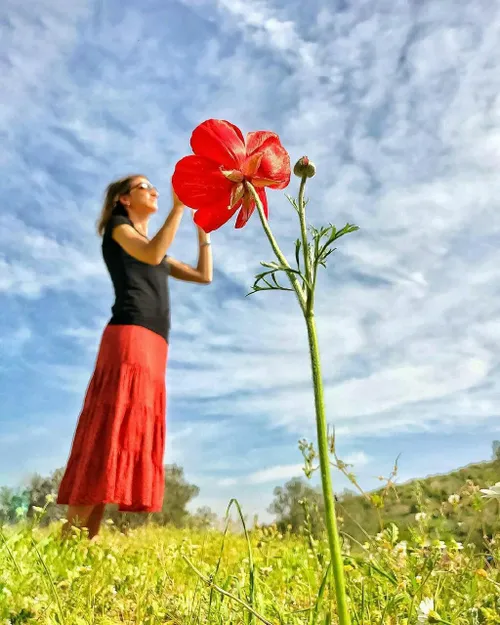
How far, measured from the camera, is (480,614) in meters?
1.76

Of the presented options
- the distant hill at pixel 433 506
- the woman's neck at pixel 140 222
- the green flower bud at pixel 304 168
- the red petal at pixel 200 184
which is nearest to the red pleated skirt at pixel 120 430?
the woman's neck at pixel 140 222

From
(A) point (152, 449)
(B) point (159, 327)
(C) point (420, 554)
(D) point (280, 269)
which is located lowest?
(C) point (420, 554)

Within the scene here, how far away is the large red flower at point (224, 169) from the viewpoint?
4.33 feet

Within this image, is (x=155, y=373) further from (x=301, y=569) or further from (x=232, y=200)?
(x=232, y=200)

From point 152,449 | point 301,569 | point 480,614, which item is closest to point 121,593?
point 301,569

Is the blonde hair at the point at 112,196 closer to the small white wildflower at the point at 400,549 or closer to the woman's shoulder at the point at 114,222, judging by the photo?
the woman's shoulder at the point at 114,222

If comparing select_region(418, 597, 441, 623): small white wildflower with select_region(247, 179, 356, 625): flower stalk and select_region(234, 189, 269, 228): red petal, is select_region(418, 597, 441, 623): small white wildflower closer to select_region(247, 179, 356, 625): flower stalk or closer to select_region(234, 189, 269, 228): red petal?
select_region(247, 179, 356, 625): flower stalk

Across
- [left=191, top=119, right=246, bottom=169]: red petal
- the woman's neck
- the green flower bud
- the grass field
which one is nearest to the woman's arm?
the woman's neck

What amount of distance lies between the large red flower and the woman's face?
345 cm

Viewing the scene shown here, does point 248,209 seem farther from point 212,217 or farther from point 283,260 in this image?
point 283,260

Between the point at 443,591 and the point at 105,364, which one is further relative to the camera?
the point at 105,364

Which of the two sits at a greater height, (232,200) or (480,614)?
(232,200)

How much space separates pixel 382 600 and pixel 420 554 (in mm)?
221

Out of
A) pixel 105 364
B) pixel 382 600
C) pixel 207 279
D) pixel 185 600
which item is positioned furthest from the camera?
pixel 207 279
